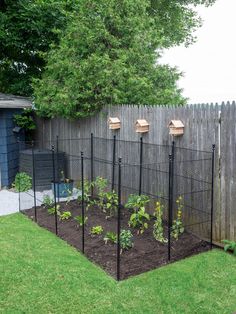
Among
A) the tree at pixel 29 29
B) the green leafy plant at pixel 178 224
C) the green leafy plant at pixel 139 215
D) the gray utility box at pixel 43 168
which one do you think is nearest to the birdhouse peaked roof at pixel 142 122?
the green leafy plant at pixel 139 215

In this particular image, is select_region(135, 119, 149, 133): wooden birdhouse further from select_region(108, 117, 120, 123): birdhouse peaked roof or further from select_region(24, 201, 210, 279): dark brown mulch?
select_region(24, 201, 210, 279): dark brown mulch

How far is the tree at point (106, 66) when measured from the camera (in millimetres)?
8156

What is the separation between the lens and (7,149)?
31.7 feet

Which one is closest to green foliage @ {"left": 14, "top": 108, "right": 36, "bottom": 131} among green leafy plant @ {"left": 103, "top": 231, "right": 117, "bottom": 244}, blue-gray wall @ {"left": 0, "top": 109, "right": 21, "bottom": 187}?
blue-gray wall @ {"left": 0, "top": 109, "right": 21, "bottom": 187}

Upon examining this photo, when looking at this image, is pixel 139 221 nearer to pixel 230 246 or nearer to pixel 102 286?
pixel 230 246

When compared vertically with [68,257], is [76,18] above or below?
above

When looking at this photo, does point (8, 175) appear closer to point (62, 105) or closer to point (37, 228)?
point (62, 105)

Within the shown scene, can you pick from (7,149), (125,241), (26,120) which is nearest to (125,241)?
(125,241)

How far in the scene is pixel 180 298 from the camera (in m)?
4.01

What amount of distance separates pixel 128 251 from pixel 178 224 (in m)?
0.94

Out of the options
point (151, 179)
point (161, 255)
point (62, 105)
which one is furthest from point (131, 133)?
point (161, 255)

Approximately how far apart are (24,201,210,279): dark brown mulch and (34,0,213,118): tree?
293 centimetres

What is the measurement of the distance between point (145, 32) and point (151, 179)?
4.15 meters

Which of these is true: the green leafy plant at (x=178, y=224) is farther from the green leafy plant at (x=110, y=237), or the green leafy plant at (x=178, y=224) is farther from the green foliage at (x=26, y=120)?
the green foliage at (x=26, y=120)
